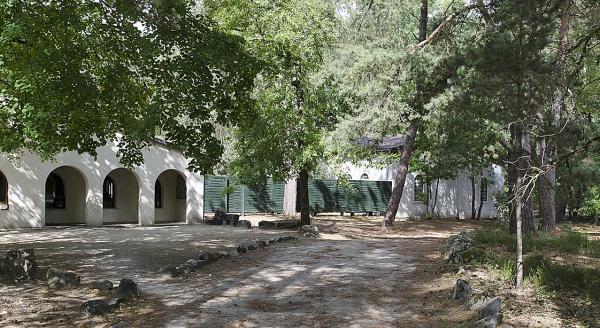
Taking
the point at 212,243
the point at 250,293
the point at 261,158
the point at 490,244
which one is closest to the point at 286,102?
the point at 261,158

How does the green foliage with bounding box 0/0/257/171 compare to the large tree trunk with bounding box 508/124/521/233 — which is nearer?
the green foliage with bounding box 0/0/257/171

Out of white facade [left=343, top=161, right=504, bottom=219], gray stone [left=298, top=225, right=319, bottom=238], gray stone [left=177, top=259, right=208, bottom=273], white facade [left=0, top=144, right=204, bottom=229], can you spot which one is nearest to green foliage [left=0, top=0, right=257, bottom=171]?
gray stone [left=177, top=259, right=208, bottom=273]

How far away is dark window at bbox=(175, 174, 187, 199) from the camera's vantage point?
25.6m

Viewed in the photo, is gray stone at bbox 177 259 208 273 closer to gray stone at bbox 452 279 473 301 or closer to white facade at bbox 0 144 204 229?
gray stone at bbox 452 279 473 301

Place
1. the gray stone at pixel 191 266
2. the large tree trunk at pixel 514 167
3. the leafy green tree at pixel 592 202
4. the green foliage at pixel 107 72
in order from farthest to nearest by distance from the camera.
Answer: the leafy green tree at pixel 592 202 → the large tree trunk at pixel 514 167 → the gray stone at pixel 191 266 → the green foliage at pixel 107 72

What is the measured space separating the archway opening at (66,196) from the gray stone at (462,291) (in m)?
18.6

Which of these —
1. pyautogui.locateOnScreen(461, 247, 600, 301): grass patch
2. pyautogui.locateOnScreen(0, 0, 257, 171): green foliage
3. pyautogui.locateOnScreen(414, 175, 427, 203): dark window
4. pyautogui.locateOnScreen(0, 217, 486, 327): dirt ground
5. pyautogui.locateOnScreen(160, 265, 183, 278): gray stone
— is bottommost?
pyautogui.locateOnScreen(0, 217, 486, 327): dirt ground

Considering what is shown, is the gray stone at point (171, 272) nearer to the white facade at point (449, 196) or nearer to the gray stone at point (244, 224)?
the gray stone at point (244, 224)

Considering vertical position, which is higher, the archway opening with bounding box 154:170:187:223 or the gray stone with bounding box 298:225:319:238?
the archway opening with bounding box 154:170:187:223

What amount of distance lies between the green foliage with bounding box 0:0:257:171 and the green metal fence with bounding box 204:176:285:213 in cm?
1671

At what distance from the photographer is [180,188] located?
85.0 ft

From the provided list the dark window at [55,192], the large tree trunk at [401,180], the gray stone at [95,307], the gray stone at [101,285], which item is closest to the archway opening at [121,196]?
the dark window at [55,192]

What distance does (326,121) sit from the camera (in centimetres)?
2047

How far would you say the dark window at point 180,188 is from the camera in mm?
25641
